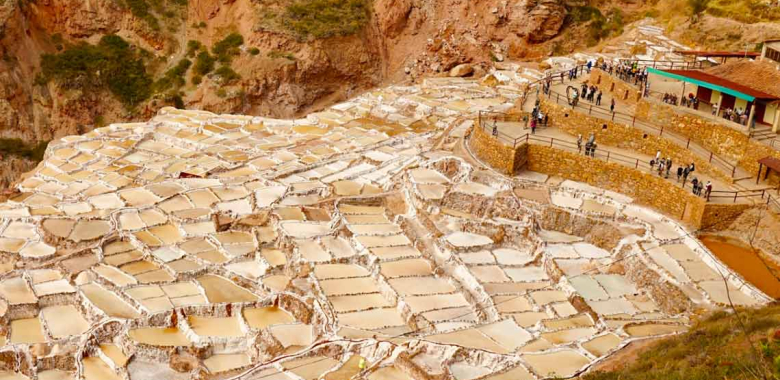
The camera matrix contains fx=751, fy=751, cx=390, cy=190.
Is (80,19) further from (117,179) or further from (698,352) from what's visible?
(698,352)

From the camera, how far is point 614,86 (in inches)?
1426

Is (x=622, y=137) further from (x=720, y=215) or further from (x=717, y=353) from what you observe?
(x=717, y=353)

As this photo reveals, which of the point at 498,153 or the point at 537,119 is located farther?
the point at 537,119

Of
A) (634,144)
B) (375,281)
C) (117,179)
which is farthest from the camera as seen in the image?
(117,179)

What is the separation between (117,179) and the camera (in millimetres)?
35406

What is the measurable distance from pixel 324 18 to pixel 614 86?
1238 inches

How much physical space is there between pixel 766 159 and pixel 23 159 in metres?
46.9

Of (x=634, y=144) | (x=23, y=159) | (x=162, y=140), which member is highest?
(x=634, y=144)

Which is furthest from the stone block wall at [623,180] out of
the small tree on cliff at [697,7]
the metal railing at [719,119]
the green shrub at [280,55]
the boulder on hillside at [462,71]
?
the green shrub at [280,55]

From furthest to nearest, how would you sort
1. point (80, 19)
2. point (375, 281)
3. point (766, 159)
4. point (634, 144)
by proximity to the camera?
point (80, 19) < point (634, 144) < point (766, 159) < point (375, 281)

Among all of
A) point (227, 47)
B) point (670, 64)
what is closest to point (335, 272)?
point (670, 64)

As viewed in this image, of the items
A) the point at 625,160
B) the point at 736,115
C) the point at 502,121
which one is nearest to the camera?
the point at 736,115

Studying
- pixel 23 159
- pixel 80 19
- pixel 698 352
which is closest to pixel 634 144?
pixel 698 352

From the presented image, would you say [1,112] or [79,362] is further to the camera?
[1,112]
